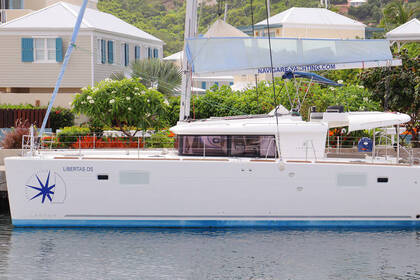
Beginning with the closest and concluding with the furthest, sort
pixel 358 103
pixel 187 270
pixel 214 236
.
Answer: pixel 187 270
pixel 214 236
pixel 358 103

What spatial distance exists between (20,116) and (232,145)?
16.2 m

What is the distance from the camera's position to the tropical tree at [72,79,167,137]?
2405cm

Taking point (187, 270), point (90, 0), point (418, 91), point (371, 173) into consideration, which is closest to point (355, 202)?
point (371, 173)

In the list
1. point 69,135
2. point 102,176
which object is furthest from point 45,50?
point 102,176

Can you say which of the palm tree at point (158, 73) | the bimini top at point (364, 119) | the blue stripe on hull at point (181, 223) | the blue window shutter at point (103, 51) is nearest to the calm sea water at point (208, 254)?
the blue stripe on hull at point (181, 223)

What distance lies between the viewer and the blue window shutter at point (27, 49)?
1415 inches

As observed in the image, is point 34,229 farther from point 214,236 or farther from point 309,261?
point 309,261

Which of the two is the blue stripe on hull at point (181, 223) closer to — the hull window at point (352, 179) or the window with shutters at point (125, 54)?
the hull window at point (352, 179)

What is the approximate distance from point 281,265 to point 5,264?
602cm

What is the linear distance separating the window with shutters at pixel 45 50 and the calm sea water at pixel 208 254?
1949 cm

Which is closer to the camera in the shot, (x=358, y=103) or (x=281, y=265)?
(x=281, y=265)

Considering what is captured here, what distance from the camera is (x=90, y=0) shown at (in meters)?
44.9

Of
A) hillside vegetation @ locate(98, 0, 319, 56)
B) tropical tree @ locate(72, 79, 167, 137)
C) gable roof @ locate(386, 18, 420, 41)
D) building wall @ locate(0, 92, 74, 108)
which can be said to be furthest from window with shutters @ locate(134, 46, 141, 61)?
hillside vegetation @ locate(98, 0, 319, 56)

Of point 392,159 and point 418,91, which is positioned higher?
point 418,91
